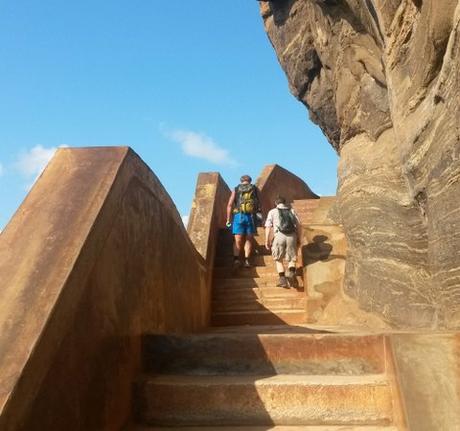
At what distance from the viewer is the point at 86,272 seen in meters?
2.26

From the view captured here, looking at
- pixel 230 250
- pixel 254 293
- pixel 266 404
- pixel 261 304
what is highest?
pixel 230 250

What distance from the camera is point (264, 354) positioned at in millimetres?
3051

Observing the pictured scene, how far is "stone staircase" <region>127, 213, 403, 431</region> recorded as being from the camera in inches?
101

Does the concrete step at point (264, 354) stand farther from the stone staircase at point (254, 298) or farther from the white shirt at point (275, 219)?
the white shirt at point (275, 219)

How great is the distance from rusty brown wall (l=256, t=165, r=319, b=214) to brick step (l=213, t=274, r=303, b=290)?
6.01 meters

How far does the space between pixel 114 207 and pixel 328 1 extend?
735 cm

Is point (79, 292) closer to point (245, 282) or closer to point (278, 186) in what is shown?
point (245, 282)

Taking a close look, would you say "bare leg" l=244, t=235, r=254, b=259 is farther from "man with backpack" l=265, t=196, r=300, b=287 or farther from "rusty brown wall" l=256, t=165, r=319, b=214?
"rusty brown wall" l=256, t=165, r=319, b=214

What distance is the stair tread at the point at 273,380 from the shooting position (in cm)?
263

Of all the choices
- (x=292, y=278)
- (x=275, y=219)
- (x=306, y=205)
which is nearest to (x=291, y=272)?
(x=292, y=278)

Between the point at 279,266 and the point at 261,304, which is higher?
the point at 279,266

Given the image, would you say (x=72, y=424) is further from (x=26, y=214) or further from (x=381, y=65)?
(x=381, y=65)

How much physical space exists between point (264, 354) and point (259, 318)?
10.4 feet

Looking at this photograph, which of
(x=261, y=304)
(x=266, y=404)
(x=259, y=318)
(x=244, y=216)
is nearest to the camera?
(x=266, y=404)
